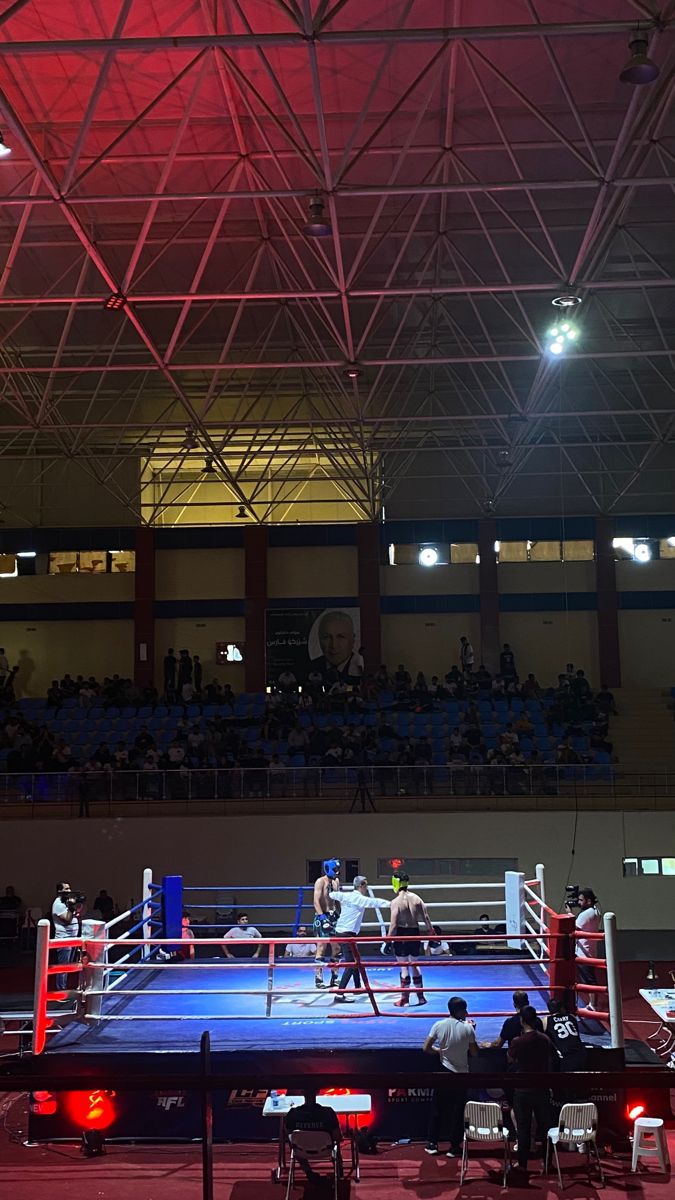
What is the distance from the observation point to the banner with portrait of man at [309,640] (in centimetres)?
2902

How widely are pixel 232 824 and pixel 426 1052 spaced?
12253 millimetres

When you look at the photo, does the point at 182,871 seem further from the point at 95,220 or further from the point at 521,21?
the point at 521,21

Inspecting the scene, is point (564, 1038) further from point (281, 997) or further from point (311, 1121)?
point (281, 997)

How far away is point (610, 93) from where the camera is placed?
15422 mm

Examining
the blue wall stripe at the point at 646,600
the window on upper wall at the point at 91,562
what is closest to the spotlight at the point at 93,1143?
the window on upper wall at the point at 91,562

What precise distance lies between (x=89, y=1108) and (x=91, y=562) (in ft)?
70.7

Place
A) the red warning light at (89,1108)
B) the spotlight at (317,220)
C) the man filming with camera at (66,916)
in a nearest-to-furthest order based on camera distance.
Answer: the red warning light at (89,1108), the man filming with camera at (66,916), the spotlight at (317,220)

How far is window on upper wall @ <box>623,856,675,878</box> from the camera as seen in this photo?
2098cm

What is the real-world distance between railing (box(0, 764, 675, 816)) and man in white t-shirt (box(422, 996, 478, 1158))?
11640 mm

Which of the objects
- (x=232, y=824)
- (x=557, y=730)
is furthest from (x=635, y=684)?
(x=232, y=824)

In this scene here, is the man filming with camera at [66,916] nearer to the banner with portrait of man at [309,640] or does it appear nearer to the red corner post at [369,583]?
the banner with portrait of man at [309,640]

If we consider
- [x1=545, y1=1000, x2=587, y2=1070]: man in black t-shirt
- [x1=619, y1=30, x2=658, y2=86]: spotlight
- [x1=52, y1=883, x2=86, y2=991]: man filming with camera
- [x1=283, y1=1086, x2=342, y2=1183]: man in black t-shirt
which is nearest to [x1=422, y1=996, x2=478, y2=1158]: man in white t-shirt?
[x1=545, y1=1000, x2=587, y2=1070]: man in black t-shirt

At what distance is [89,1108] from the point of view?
9.62 m

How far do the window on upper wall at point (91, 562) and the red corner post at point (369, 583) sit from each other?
20.9 ft
